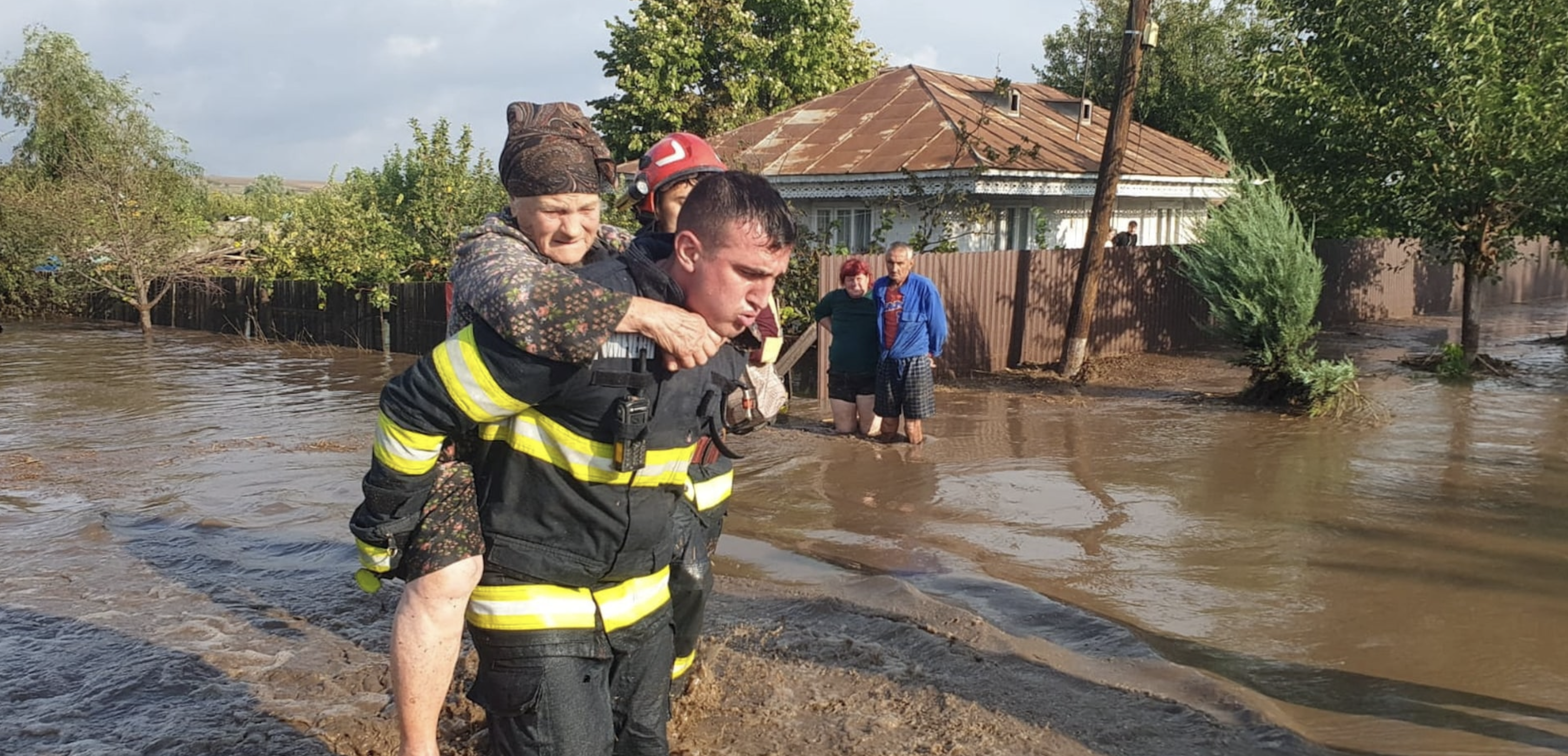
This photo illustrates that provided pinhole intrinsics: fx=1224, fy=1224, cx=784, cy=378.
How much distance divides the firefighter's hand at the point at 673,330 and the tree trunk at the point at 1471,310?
1473cm

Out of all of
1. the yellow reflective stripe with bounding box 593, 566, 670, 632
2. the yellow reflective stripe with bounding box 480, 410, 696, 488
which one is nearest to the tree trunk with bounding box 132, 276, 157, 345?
the yellow reflective stripe with bounding box 593, 566, 670, 632

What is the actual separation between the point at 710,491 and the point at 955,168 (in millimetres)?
14013

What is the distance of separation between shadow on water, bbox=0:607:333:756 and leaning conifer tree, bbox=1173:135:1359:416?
9708 millimetres

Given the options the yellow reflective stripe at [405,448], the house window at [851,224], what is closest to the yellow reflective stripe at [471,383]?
the yellow reflective stripe at [405,448]

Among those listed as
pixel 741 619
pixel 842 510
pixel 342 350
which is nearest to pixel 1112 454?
pixel 842 510

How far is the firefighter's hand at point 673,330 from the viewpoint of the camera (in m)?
A: 2.48

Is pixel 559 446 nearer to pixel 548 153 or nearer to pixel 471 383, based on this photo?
pixel 471 383

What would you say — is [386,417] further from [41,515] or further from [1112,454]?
[1112,454]

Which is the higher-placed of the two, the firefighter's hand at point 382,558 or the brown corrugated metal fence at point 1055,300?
the brown corrugated metal fence at point 1055,300

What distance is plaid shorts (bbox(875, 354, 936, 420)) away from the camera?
9.98 m

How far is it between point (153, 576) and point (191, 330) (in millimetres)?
20596

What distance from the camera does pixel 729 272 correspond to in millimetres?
2613

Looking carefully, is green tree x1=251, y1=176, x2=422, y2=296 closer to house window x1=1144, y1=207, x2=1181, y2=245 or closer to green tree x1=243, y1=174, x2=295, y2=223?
green tree x1=243, y1=174, x2=295, y2=223

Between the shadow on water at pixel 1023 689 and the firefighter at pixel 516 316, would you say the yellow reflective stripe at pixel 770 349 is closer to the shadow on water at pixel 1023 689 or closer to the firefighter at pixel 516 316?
the firefighter at pixel 516 316
